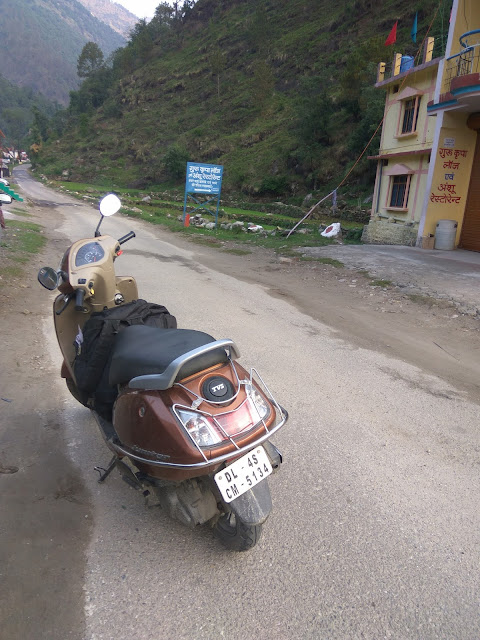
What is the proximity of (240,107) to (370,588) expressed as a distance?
194 ft

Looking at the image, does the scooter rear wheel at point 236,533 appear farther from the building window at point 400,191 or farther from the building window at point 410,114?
the building window at point 410,114

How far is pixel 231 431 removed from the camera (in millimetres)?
2080

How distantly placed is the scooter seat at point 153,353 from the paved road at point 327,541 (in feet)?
3.07

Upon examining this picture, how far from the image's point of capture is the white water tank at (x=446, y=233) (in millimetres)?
13055

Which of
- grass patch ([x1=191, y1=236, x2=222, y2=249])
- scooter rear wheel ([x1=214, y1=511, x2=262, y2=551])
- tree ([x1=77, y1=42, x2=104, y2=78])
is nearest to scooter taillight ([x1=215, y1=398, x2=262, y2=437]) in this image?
scooter rear wheel ([x1=214, y1=511, x2=262, y2=551])

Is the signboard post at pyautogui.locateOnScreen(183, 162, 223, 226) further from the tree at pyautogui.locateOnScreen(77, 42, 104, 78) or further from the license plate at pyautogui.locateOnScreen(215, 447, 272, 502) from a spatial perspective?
the tree at pyautogui.locateOnScreen(77, 42, 104, 78)

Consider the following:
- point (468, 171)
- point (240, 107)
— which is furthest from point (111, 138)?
point (468, 171)

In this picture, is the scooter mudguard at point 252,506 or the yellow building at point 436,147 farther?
the yellow building at point 436,147

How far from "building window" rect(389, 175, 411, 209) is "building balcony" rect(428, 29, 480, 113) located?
3.08 meters

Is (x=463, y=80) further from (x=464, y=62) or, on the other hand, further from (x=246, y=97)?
(x=246, y=97)

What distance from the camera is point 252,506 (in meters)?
2.16

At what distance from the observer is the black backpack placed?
8.74 ft

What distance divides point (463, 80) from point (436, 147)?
207 cm

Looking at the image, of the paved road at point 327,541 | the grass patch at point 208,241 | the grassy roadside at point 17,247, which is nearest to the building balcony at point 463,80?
the grass patch at point 208,241
